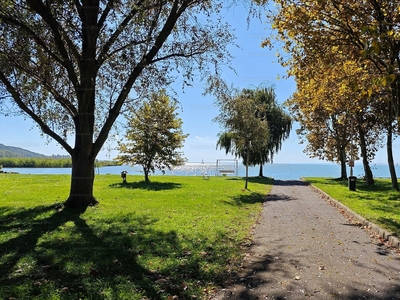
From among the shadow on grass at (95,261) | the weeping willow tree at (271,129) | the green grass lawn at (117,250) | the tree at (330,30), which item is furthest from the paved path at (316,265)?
the weeping willow tree at (271,129)

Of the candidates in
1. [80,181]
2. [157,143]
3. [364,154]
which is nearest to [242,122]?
[157,143]

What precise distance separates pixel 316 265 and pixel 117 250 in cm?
340

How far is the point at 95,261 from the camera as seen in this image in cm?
518

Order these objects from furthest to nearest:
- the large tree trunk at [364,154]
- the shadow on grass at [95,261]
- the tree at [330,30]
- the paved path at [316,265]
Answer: the large tree trunk at [364,154]
the tree at [330,30]
the paved path at [316,265]
the shadow on grass at [95,261]

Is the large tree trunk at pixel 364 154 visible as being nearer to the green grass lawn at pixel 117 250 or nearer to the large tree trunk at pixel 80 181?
the green grass lawn at pixel 117 250

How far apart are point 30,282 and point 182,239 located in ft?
10.5

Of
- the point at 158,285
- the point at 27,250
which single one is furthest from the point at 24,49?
the point at 158,285

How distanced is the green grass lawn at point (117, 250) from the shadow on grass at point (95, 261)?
0.01 meters

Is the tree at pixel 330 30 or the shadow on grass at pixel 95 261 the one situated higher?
the tree at pixel 330 30

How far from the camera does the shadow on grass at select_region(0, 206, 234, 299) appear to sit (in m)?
4.07

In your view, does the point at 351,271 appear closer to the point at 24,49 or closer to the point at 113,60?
the point at 113,60

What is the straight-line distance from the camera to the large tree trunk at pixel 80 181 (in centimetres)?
1011

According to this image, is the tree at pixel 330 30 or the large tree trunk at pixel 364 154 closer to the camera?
the tree at pixel 330 30

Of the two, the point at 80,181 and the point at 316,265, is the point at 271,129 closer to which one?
the point at 80,181
